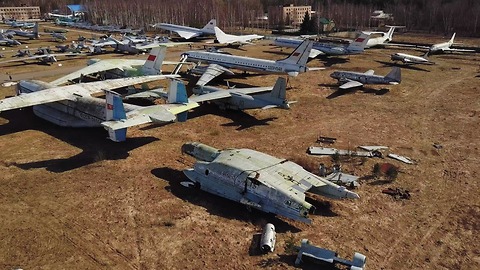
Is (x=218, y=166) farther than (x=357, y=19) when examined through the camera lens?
No

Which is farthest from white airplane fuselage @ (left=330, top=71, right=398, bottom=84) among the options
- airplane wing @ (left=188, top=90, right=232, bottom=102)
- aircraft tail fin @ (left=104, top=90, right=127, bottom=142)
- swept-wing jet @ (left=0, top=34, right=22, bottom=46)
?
swept-wing jet @ (left=0, top=34, right=22, bottom=46)

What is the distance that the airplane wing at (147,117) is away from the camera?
28.9m

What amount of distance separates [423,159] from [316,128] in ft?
34.0

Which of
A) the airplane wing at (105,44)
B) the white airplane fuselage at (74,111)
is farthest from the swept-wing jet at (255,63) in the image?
the airplane wing at (105,44)

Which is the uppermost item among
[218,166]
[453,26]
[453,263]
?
[453,26]

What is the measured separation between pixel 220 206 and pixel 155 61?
3124cm

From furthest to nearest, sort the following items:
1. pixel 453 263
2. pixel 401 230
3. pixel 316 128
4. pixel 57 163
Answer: pixel 316 128 → pixel 57 163 → pixel 401 230 → pixel 453 263

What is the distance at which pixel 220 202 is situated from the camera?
24188 mm

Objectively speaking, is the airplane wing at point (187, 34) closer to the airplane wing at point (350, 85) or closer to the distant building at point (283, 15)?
the distant building at point (283, 15)

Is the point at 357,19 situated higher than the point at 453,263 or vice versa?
the point at 357,19

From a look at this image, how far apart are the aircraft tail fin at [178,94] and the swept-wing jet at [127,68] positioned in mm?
17013

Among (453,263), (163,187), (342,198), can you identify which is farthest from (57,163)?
(453,263)

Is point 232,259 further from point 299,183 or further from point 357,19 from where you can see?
point 357,19

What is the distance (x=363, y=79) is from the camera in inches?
2023
